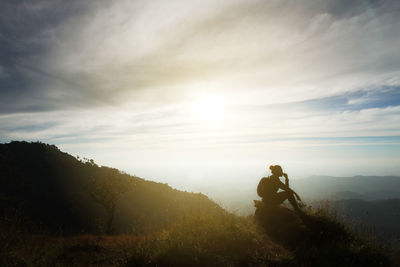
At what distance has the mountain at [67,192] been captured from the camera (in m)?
40.4

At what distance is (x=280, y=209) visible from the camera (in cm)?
1169

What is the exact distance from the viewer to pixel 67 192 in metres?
55.0

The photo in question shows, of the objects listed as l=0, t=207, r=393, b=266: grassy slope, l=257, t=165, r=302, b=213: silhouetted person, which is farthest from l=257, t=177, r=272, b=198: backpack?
l=0, t=207, r=393, b=266: grassy slope

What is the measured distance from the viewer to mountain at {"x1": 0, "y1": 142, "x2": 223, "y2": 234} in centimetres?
4038

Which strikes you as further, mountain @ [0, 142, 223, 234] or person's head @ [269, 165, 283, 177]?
mountain @ [0, 142, 223, 234]

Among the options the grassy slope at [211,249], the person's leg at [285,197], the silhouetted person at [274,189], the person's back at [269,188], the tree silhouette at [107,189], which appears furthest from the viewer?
the tree silhouette at [107,189]

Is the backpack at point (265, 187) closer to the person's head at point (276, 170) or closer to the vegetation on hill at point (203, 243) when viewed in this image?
the person's head at point (276, 170)

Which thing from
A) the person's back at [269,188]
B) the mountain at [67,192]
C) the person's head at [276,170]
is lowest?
the mountain at [67,192]

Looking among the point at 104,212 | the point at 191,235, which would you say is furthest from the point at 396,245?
the point at 104,212

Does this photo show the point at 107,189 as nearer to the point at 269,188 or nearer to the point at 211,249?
the point at 269,188

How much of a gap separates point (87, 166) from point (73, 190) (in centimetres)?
1363

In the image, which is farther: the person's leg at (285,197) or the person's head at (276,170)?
the person's head at (276,170)

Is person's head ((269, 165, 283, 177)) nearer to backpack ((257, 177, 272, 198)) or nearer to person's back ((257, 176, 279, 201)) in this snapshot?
person's back ((257, 176, 279, 201))

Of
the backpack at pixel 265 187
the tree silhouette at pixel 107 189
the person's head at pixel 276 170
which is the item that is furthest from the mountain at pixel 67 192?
the person's head at pixel 276 170
